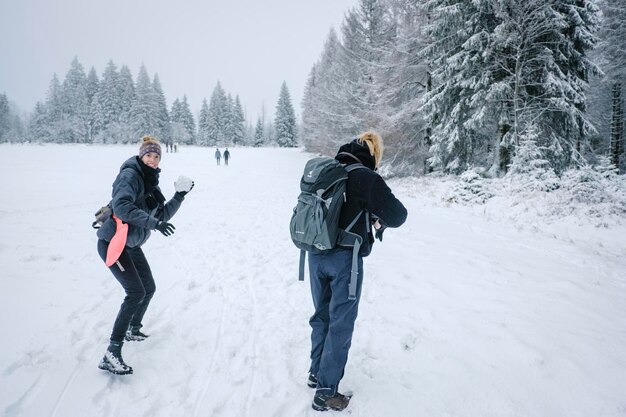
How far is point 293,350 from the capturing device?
352 centimetres

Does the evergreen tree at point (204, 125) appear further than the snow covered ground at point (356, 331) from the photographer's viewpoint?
Yes

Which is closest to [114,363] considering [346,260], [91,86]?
[346,260]

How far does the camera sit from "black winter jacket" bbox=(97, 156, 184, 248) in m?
2.92

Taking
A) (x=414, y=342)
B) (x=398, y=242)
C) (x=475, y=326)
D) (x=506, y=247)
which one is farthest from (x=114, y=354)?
(x=506, y=247)

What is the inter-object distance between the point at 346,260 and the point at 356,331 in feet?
5.48

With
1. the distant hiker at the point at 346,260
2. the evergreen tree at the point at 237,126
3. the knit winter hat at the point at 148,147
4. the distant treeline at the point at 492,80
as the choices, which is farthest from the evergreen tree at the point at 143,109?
the distant hiker at the point at 346,260

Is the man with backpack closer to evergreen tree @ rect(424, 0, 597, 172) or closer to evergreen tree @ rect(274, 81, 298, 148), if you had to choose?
evergreen tree @ rect(424, 0, 597, 172)

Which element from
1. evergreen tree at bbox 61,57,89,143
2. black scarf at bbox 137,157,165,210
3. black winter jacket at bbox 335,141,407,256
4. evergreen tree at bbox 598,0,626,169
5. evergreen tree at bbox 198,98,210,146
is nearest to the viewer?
black winter jacket at bbox 335,141,407,256

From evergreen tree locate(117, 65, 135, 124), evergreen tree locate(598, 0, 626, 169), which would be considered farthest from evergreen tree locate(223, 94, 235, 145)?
evergreen tree locate(598, 0, 626, 169)

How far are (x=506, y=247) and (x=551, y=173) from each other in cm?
513

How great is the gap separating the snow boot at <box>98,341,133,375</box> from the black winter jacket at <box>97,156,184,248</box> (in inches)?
39.9

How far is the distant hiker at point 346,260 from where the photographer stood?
2471 millimetres

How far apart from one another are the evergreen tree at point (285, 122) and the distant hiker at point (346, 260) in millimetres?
73901

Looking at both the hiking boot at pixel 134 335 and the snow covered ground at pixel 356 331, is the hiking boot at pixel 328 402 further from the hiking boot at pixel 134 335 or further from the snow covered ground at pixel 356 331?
the hiking boot at pixel 134 335
